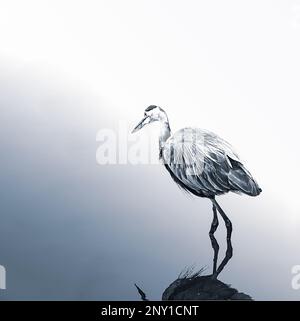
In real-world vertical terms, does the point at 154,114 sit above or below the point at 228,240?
above

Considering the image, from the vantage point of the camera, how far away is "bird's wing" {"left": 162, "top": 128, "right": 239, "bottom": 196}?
2.00 m

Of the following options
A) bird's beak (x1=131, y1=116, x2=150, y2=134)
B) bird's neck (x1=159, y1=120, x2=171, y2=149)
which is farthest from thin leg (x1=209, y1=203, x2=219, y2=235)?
bird's beak (x1=131, y1=116, x2=150, y2=134)

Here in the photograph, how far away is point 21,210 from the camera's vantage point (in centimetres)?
203

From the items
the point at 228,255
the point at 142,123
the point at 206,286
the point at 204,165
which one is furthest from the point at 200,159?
the point at 206,286

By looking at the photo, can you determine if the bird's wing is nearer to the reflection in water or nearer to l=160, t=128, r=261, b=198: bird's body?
l=160, t=128, r=261, b=198: bird's body

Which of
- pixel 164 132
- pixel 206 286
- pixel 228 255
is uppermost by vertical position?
pixel 164 132

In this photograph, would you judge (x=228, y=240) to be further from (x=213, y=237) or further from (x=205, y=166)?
(x=205, y=166)

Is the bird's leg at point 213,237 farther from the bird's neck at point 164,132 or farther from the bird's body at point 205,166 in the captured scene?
the bird's neck at point 164,132

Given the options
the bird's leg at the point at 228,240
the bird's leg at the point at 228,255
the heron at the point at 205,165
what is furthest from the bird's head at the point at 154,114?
the bird's leg at the point at 228,255

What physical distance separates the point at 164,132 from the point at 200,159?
201 millimetres

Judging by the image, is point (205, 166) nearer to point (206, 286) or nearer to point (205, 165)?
point (205, 165)

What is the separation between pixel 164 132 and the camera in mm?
2031

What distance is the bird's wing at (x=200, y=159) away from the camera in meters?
2.00

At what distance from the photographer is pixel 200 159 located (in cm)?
201
